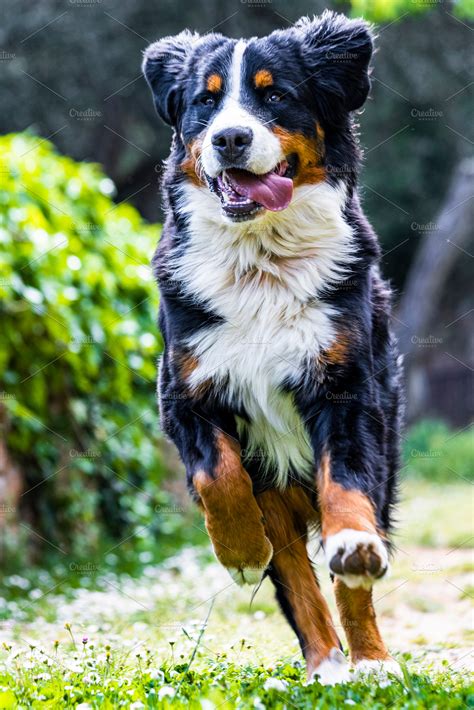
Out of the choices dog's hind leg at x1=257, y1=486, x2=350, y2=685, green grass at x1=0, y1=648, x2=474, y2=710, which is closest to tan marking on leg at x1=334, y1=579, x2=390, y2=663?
dog's hind leg at x1=257, y1=486, x2=350, y2=685

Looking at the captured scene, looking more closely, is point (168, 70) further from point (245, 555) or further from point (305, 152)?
point (245, 555)

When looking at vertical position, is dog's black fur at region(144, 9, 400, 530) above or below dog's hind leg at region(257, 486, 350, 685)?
above

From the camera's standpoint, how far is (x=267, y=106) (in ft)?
13.0

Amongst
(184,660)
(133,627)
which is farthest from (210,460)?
(133,627)

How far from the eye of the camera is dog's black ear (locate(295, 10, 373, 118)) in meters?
4.12

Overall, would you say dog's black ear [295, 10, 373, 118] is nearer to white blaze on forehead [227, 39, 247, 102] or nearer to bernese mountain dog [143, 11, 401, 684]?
bernese mountain dog [143, 11, 401, 684]

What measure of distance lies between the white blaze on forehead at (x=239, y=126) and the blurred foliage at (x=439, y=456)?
9733 mm

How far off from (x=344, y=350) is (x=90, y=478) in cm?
410

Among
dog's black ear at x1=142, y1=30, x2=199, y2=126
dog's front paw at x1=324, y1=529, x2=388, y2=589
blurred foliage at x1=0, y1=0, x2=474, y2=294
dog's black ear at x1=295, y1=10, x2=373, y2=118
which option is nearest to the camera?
dog's front paw at x1=324, y1=529, x2=388, y2=589

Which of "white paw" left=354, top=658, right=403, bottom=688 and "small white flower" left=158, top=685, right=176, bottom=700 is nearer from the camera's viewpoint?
"small white flower" left=158, top=685, right=176, bottom=700

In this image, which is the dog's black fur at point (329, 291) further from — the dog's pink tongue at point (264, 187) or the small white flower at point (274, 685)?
the small white flower at point (274, 685)

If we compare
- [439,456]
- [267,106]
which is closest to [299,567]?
[267,106]

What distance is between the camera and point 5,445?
21.5 ft

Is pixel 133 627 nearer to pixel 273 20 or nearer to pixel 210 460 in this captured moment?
pixel 210 460
